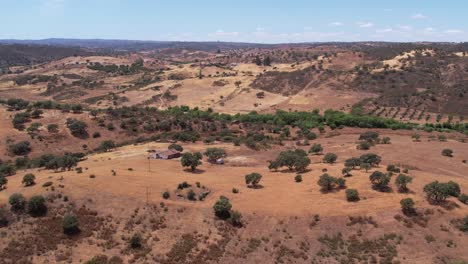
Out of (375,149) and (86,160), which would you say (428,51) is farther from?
(86,160)

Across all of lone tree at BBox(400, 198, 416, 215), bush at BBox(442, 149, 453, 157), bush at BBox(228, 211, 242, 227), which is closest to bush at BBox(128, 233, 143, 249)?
bush at BBox(228, 211, 242, 227)

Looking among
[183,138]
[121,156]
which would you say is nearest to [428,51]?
[183,138]

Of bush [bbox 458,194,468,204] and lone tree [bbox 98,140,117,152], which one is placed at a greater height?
bush [bbox 458,194,468,204]

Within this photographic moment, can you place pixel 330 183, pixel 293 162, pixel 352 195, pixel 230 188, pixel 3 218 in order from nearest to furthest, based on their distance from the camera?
pixel 3 218 → pixel 352 195 → pixel 330 183 → pixel 230 188 → pixel 293 162

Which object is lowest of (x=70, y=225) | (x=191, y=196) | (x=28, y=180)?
(x=191, y=196)

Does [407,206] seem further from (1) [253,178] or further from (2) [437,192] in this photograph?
(1) [253,178]

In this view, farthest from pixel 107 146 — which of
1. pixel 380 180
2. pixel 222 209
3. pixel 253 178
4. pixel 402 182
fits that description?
pixel 402 182

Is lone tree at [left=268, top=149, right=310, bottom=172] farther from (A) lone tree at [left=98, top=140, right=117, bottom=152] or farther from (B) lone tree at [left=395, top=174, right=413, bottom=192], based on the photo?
(A) lone tree at [left=98, top=140, right=117, bottom=152]

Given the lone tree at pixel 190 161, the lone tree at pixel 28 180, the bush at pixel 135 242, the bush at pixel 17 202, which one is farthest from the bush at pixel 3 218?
the lone tree at pixel 190 161
